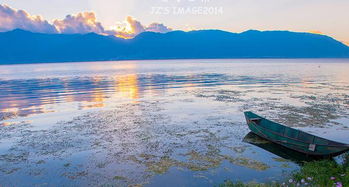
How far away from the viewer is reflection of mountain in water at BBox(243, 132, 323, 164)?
62.0 feet

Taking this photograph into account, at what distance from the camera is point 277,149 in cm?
2109

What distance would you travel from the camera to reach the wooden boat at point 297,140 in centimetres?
1659

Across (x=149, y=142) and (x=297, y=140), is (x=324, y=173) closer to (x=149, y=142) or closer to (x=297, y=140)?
(x=297, y=140)

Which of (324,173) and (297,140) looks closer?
(324,173)

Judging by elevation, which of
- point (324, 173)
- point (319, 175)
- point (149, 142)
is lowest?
point (149, 142)

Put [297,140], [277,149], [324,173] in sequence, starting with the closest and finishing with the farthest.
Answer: [324,173] < [297,140] < [277,149]

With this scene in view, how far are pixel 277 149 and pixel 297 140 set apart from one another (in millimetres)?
2478

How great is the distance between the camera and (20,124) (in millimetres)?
30812

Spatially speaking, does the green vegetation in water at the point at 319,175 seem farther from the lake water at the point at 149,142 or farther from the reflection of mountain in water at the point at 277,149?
the reflection of mountain in water at the point at 277,149

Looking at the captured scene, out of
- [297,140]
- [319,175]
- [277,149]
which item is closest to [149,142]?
[277,149]

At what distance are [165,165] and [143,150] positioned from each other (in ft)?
11.8

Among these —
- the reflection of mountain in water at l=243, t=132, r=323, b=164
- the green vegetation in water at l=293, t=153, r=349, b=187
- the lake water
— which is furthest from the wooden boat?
the lake water

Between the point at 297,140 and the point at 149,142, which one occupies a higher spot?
the point at 297,140

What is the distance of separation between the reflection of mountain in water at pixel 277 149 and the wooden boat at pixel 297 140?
480 millimetres
